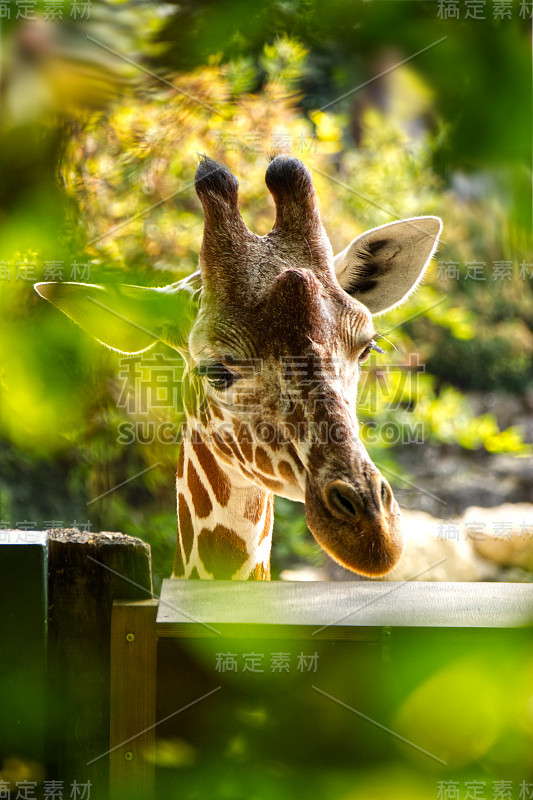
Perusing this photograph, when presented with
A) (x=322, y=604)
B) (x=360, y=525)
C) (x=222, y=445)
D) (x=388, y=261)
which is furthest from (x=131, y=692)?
(x=388, y=261)

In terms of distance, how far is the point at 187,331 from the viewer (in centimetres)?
187

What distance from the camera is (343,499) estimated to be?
144 centimetres

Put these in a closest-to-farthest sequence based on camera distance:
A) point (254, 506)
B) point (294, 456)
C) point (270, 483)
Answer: point (294, 456)
point (270, 483)
point (254, 506)

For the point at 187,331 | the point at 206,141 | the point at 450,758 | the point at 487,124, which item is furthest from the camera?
the point at 206,141

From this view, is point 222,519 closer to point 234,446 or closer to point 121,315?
point 234,446

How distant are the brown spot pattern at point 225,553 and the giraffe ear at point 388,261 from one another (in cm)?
73

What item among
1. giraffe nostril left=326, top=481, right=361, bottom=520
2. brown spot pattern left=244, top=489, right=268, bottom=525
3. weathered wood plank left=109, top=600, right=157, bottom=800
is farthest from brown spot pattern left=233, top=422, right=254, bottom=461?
weathered wood plank left=109, top=600, right=157, bottom=800

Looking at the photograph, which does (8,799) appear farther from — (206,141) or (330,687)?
(206,141)

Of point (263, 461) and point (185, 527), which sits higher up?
point (263, 461)

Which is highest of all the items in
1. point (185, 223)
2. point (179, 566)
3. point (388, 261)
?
point (185, 223)

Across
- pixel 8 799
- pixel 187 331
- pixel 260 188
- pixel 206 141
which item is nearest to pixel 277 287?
pixel 187 331

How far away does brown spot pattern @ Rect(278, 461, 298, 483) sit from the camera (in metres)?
1.62

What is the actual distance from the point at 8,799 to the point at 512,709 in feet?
3.31

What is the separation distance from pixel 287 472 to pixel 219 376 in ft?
0.92
